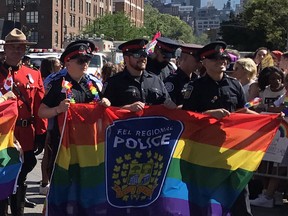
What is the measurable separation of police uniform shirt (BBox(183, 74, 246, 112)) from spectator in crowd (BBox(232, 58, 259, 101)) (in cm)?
253

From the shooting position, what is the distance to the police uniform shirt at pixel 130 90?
5398 millimetres

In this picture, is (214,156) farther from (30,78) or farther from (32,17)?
(32,17)

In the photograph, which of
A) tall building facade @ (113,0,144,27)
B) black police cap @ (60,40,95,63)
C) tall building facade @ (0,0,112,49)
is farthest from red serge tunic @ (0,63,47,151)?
tall building facade @ (113,0,144,27)

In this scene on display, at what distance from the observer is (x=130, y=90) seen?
17.7 ft

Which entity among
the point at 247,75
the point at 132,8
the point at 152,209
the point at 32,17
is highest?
the point at 132,8

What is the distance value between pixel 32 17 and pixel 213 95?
8712cm

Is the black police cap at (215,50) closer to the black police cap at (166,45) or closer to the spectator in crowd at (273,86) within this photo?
the black police cap at (166,45)

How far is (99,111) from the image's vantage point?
17.1 feet

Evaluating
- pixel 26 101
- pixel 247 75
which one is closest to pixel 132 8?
pixel 247 75

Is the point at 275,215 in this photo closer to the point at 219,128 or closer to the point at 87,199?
Result: the point at 219,128

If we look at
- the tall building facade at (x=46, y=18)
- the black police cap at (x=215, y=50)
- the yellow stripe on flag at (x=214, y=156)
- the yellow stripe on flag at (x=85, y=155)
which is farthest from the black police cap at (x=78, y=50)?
the tall building facade at (x=46, y=18)

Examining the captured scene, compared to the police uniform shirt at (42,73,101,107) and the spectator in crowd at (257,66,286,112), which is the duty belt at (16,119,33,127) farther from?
the spectator in crowd at (257,66,286,112)

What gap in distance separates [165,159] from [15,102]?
1.67 meters

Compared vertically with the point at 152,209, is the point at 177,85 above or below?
above
